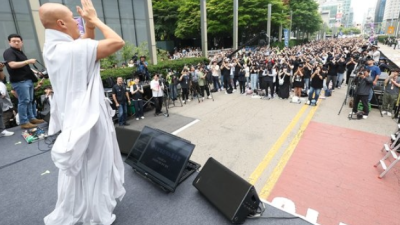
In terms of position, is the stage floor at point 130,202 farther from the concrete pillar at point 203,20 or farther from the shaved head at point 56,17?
the concrete pillar at point 203,20

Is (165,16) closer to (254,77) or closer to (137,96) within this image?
(254,77)

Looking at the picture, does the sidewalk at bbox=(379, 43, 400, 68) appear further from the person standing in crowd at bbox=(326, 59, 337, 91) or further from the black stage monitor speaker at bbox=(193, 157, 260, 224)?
the black stage monitor speaker at bbox=(193, 157, 260, 224)

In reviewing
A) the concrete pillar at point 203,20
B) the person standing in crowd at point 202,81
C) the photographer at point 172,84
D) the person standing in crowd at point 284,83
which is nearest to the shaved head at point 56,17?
the photographer at point 172,84

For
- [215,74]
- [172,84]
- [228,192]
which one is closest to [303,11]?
[215,74]

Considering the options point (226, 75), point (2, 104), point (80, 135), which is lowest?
point (226, 75)

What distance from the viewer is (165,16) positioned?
3362 centimetres

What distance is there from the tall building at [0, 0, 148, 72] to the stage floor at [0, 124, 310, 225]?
23.0 ft

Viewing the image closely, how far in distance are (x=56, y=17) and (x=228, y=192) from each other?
8.21ft

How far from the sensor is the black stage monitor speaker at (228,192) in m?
2.49

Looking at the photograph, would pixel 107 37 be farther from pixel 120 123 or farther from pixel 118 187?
pixel 120 123

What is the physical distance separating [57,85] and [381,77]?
11.3 meters

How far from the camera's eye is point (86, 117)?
188cm

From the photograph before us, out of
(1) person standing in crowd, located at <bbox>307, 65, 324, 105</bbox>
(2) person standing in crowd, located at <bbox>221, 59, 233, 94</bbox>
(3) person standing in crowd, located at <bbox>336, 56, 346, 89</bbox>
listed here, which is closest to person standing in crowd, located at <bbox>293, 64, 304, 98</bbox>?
(1) person standing in crowd, located at <bbox>307, 65, 324, 105</bbox>

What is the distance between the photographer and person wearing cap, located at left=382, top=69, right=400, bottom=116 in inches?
297
